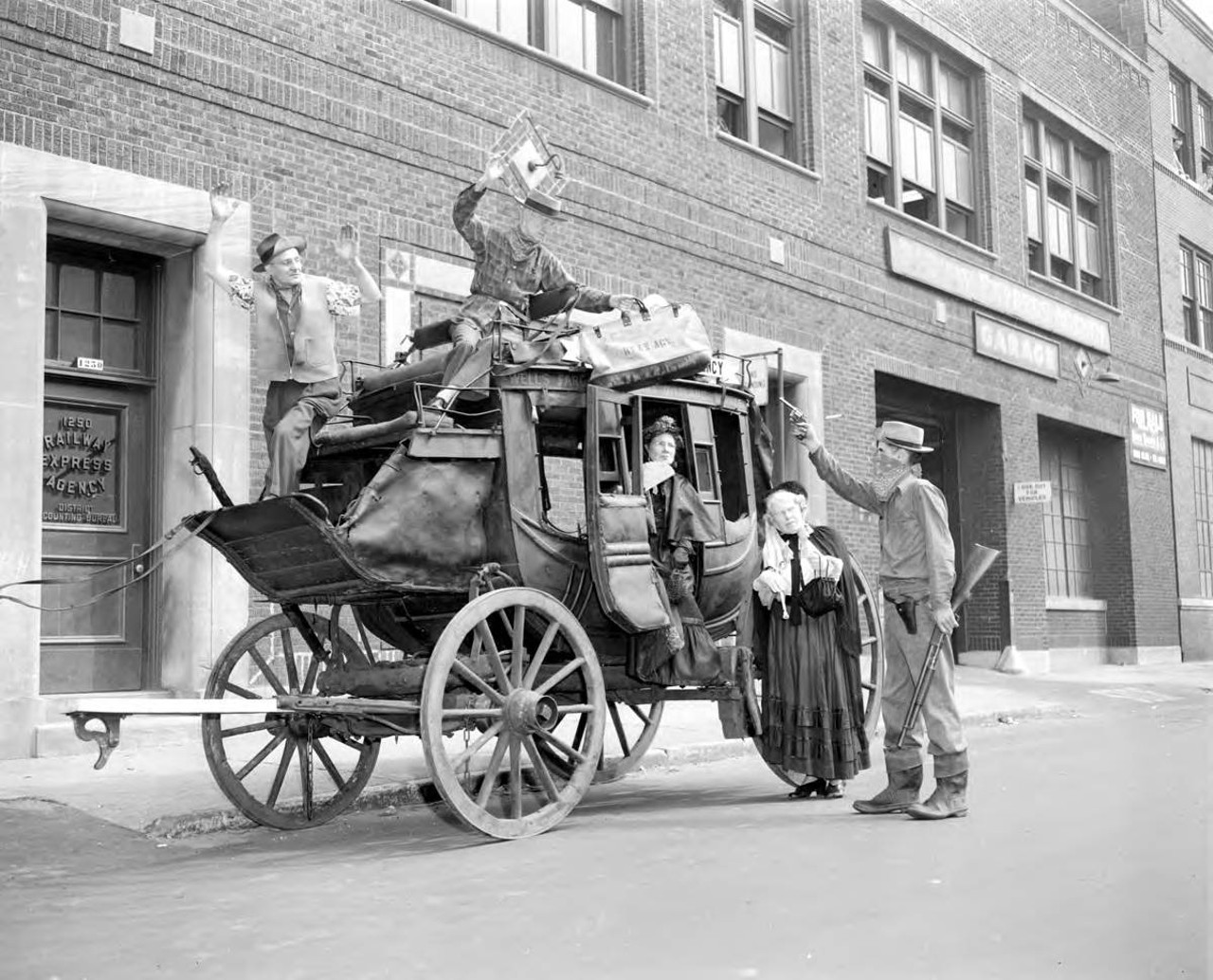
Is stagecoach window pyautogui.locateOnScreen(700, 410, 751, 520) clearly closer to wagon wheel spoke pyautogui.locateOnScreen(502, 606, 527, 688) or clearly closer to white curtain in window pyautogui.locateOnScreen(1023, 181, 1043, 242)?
wagon wheel spoke pyautogui.locateOnScreen(502, 606, 527, 688)

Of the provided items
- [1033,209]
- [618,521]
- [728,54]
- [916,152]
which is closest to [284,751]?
[618,521]

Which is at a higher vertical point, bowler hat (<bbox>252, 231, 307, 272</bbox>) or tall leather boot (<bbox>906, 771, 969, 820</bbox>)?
bowler hat (<bbox>252, 231, 307, 272</bbox>)

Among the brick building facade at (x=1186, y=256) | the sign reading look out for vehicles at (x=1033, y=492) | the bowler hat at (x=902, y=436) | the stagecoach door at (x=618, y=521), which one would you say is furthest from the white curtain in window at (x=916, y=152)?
the stagecoach door at (x=618, y=521)

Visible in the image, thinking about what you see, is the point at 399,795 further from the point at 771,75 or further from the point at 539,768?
the point at 771,75

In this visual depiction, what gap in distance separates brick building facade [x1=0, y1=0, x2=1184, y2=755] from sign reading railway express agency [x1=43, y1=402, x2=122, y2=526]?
1.2 inches

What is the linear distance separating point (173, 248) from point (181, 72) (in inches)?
49.3

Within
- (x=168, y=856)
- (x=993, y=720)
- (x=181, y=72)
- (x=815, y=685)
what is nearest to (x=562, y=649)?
(x=815, y=685)

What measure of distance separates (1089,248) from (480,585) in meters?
19.3

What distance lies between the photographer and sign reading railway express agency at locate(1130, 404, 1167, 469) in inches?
922

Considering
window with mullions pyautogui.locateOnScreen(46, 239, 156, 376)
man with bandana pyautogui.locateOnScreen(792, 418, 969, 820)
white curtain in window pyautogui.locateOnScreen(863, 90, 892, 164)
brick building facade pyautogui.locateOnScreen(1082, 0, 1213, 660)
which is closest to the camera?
man with bandana pyautogui.locateOnScreen(792, 418, 969, 820)

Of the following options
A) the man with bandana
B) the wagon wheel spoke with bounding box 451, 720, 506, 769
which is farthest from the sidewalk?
the man with bandana

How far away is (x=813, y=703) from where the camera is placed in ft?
24.7

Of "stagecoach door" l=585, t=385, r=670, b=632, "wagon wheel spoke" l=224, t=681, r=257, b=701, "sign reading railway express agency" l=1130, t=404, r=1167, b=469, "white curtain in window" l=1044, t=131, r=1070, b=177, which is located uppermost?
"white curtain in window" l=1044, t=131, r=1070, b=177

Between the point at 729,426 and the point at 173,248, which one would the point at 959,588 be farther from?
the point at 173,248
